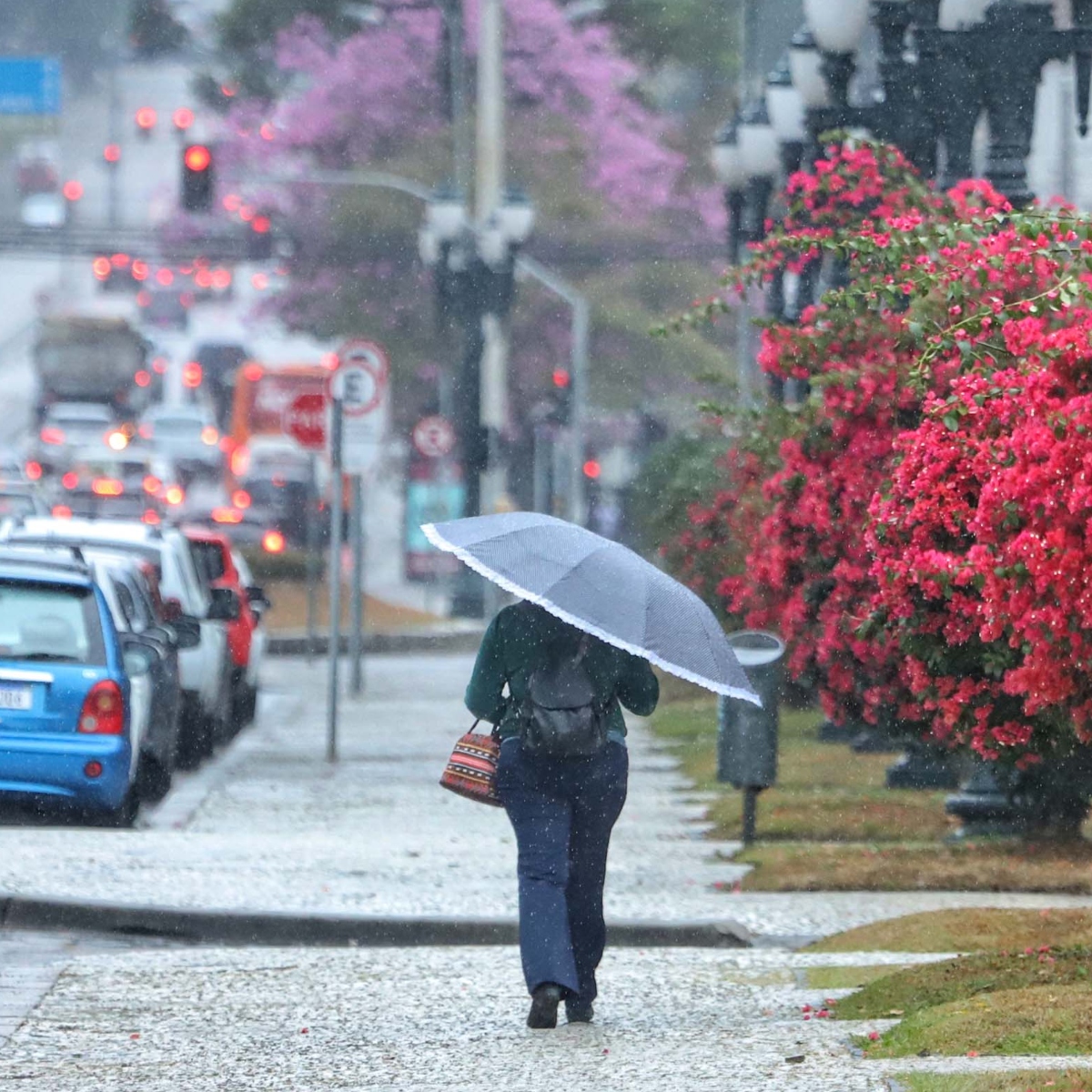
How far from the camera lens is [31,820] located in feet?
49.6

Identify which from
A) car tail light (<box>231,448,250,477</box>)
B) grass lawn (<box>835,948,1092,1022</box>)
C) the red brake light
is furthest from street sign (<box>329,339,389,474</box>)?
car tail light (<box>231,448,250,477</box>)

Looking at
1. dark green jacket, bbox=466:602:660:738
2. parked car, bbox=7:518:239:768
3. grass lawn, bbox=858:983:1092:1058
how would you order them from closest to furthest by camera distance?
grass lawn, bbox=858:983:1092:1058 < dark green jacket, bbox=466:602:660:738 < parked car, bbox=7:518:239:768

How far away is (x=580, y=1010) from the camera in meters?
8.67

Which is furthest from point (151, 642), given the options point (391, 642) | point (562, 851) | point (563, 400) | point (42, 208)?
point (42, 208)

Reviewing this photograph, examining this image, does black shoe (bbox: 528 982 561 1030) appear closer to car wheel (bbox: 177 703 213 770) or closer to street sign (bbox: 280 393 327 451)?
car wheel (bbox: 177 703 213 770)

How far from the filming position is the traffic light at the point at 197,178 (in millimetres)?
→ 35125

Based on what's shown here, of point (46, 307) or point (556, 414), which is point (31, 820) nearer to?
point (556, 414)

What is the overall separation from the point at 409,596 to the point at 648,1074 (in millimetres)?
41217

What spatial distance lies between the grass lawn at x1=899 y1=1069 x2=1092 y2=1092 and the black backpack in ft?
5.27

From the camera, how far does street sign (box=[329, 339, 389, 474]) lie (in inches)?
842

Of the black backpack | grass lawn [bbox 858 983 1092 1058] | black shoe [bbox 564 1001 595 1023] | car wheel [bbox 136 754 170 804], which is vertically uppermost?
the black backpack

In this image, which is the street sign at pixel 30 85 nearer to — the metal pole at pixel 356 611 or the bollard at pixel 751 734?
the metal pole at pixel 356 611

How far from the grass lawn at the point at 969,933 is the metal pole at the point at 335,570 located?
8.69m

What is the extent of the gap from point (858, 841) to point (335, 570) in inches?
280
